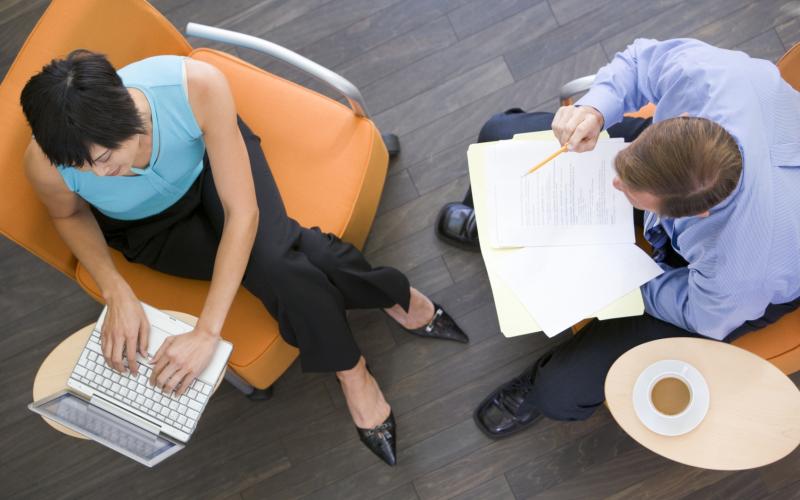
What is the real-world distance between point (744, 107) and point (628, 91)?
25 centimetres

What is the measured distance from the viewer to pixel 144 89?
1.42 meters

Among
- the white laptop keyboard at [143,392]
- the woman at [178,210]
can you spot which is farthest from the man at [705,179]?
the white laptop keyboard at [143,392]

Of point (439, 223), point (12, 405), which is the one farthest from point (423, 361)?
point (12, 405)

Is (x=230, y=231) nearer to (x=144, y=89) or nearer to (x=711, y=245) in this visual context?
(x=144, y=89)

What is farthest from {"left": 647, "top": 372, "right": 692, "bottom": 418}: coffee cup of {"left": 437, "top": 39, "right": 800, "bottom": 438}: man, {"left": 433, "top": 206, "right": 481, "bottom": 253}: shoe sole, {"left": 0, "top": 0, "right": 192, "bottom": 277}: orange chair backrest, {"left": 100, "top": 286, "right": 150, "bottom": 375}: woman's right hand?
{"left": 0, "top": 0, "right": 192, "bottom": 277}: orange chair backrest

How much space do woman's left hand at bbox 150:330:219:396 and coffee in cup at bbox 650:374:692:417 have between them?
944 mm

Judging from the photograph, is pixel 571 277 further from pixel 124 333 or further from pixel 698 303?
pixel 124 333

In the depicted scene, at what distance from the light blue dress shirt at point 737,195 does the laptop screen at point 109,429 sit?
3.60 feet

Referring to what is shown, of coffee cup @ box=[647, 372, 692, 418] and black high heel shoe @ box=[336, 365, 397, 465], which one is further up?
coffee cup @ box=[647, 372, 692, 418]

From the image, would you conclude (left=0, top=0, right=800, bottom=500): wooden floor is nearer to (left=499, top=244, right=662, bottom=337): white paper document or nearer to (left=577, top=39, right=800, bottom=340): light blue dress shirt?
(left=499, top=244, right=662, bottom=337): white paper document

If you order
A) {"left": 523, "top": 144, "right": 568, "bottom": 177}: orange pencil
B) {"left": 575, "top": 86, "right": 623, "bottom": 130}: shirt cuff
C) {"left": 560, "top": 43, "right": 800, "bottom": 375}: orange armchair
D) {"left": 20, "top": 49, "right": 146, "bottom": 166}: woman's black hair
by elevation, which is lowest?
{"left": 560, "top": 43, "right": 800, "bottom": 375}: orange armchair

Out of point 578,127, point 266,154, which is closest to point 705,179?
point 578,127

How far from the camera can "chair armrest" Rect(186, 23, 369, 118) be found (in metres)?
1.68

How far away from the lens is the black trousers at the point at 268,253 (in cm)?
161
